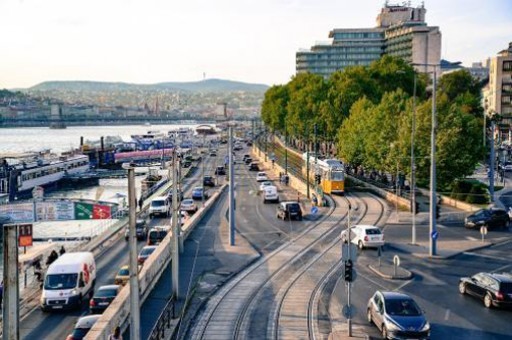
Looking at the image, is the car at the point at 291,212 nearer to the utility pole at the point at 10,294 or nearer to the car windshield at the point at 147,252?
the car windshield at the point at 147,252

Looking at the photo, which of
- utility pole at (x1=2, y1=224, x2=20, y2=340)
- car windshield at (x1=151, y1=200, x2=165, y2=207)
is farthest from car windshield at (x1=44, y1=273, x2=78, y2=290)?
car windshield at (x1=151, y1=200, x2=165, y2=207)

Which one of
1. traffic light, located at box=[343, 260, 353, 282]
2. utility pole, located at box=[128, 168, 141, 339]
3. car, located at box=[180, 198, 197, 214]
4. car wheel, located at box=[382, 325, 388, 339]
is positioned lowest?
car, located at box=[180, 198, 197, 214]

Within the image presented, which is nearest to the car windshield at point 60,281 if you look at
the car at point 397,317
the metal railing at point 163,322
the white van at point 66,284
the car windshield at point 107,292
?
the white van at point 66,284

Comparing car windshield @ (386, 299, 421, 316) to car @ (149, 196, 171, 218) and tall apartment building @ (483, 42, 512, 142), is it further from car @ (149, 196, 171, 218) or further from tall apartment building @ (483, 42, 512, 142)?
tall apartment building @ (483, 42, 512, 142)

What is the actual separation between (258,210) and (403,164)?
12.8 metres

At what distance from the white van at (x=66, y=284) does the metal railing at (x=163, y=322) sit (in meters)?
5.91

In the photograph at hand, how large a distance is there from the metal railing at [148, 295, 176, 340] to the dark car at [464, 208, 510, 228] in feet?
81.7

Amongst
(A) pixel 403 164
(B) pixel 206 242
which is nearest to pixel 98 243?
(B) pixel 206 242

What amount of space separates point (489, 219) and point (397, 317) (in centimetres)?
2355

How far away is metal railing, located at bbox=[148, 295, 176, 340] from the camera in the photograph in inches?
776

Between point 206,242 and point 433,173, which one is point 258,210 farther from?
point 433,173

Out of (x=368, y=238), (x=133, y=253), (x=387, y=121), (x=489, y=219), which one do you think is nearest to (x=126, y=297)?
(x=133, y=253)

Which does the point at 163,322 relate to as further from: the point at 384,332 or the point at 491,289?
the point at 491,289

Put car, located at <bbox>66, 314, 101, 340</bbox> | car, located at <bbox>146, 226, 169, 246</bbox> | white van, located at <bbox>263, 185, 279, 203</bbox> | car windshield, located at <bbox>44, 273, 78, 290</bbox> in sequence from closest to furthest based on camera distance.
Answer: car, located at <bbox>66, 314, 101, 340</bbox>
car windshield, located at <bbox>44, 273, 78, 290</bbox>
car, located at <bbox>146, 226, 169, 246</bbox>
white van, located at <bbox>263, 185, 279, 203</bbox>
